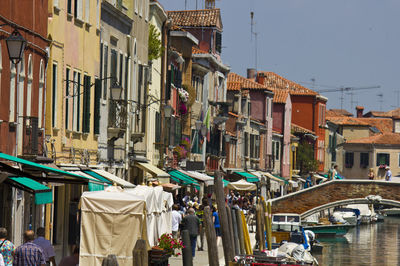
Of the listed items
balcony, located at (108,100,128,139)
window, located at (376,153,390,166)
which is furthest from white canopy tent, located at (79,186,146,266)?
window, located at (376,153,390,166)

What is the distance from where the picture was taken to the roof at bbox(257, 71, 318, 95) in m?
97.6

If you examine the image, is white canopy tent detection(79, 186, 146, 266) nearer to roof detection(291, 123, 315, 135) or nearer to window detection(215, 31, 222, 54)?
window detection(215, 31, 222, 54)

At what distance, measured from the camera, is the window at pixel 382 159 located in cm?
11931

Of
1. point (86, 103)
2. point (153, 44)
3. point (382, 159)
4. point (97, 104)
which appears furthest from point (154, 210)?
point (382, 159)

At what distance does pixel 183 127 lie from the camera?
54.2m

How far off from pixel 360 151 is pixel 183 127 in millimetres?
68722

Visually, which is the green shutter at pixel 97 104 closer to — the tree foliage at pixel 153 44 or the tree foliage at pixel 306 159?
the tree foliage at pixel 153 44

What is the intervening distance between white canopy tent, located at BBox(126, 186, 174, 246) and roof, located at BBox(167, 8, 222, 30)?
34711 mm

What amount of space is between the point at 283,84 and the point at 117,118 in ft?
217

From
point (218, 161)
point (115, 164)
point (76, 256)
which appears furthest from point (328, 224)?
point (76, 256)

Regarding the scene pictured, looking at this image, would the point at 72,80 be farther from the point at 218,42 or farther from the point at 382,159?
the point at 382,159

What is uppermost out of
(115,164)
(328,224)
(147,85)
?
(147,85)

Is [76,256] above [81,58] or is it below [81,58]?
below

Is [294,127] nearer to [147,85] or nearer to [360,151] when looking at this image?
[360,151]
